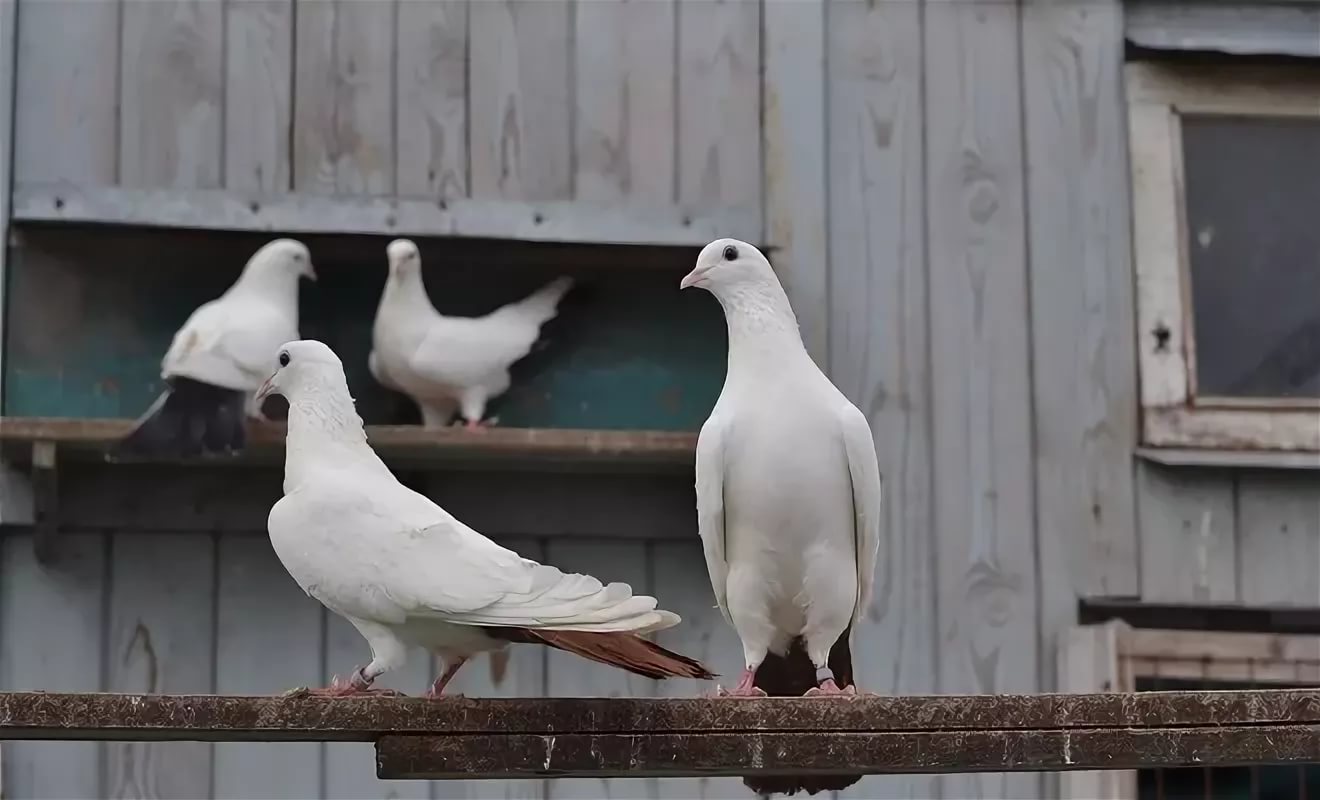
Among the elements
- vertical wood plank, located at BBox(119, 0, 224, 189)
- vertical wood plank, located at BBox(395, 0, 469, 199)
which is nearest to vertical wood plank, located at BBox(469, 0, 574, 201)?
vertical wood plank, located at BBox(395, 0, 469, 199)

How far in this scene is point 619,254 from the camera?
3510 millimetres

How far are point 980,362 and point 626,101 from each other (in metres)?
0.91

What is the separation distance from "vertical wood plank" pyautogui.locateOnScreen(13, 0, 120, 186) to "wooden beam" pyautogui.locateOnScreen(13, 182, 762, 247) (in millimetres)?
97

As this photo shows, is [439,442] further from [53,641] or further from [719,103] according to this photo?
[719,103]

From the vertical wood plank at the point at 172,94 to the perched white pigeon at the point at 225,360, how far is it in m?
0.24

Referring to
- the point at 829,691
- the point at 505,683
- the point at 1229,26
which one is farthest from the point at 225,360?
the point at 1229,26

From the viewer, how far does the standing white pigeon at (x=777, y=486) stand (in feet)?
8.05

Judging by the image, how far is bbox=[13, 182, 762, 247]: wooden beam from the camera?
3.33 meters

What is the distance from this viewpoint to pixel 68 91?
3.46 meters

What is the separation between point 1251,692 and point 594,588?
0.81 meters

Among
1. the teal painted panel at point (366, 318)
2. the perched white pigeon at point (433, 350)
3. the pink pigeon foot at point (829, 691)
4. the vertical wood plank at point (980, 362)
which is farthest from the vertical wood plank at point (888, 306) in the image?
the pink pigeon foot at point (829, 691)

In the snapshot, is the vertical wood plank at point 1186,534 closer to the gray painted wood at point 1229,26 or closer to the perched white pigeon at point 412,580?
the gray painted wood at point 1229,26

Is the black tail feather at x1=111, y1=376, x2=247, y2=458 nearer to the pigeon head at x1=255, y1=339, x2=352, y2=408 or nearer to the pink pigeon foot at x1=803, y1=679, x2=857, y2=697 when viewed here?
the pigeon head at x1=255, y1=339, x2=352, y2=408

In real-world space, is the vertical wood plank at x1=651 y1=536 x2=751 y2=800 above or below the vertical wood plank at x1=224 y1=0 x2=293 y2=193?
below
